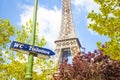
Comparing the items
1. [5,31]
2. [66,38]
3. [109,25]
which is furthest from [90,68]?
[66,38]

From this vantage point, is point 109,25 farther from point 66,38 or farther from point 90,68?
point 66,38

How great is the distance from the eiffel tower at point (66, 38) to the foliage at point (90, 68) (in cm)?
4416

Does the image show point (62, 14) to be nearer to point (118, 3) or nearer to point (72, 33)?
point (72, 33)

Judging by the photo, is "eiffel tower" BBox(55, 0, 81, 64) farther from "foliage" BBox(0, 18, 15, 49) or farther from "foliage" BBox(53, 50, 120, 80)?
"foliage" BBox(0, 18, 15, 49)

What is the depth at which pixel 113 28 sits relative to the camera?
11.6 m

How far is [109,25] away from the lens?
38.5ft

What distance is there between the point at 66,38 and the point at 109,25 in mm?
64884

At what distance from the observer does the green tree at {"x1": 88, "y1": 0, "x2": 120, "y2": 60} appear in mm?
11319

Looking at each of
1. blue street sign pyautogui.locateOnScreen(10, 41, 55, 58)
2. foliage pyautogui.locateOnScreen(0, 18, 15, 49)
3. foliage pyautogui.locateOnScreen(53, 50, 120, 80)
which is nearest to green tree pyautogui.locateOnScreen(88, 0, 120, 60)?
blue street sign pyautogui.locateOnScreen(10, 41, 55, 58)

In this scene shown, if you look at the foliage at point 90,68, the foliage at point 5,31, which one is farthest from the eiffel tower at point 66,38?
the foliage at point 5,31

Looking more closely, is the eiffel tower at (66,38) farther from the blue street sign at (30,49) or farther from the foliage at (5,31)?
the blue street sign at (30,49)

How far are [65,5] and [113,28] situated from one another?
69503mm

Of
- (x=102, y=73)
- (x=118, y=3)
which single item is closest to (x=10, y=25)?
(x=102, y=73)

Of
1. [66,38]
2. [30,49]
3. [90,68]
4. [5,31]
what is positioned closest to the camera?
[30,49]
